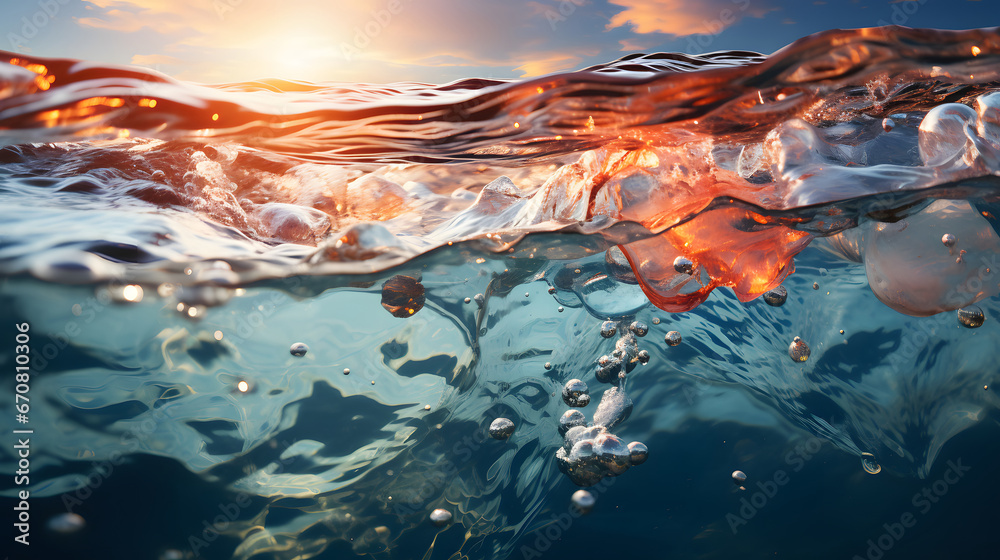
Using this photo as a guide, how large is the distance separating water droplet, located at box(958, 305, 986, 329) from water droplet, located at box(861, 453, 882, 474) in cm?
A: 137

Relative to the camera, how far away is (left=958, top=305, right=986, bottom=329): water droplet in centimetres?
383

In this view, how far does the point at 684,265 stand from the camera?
321cm

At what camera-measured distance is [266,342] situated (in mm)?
3266

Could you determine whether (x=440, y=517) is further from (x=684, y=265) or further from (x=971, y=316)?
(x=971, y=316)

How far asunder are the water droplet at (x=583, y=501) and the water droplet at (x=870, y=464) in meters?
2.33

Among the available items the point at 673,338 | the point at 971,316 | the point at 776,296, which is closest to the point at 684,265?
the point at 673,338

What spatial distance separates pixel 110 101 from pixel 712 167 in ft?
12.4

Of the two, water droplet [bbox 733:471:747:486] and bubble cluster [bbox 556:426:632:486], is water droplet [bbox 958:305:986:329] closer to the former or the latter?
water droplet [bbox 733:471:747:486]

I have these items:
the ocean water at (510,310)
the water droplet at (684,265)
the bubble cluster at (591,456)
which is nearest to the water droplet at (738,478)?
the ocean water at (510,310)

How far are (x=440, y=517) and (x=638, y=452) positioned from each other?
1.59 metres

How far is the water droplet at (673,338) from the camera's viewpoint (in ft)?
13.9

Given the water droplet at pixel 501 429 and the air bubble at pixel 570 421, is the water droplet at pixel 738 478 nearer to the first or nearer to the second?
the air bubble at pixel 570 421

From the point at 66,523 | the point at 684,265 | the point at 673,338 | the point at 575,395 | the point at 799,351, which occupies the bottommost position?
the point at 66,523

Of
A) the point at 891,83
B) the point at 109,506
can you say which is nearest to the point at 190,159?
the point at 109,506
